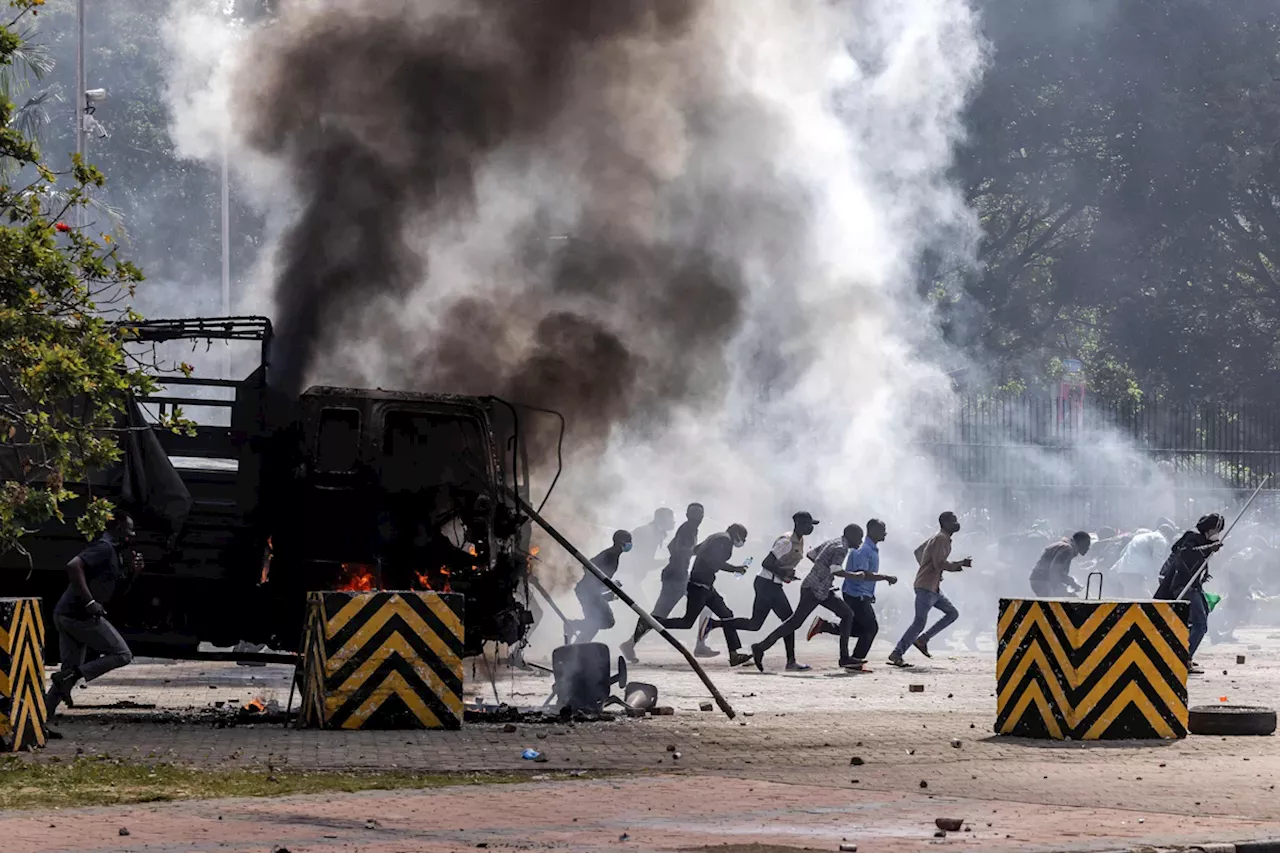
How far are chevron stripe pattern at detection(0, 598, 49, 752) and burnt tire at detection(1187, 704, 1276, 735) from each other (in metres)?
6.70

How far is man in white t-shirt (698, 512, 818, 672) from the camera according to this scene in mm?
17922

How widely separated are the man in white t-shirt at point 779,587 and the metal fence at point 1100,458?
1023 centimetres

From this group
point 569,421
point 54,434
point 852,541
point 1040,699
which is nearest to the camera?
point 54,434

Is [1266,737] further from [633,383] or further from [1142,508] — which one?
[1142,508]

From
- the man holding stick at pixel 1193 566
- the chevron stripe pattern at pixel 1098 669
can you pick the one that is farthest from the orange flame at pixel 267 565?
the man holding stick at pixel 1193 566

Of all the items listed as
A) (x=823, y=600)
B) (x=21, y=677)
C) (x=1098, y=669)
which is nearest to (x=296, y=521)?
(x=21, y=677)

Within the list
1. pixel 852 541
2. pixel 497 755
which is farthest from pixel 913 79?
pixel 497 755

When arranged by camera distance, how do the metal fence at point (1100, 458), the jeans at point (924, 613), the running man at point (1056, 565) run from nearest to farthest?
the jeans at point (924, 613), the running man at point (1056, 565), the metal fence at point (1100, 458)

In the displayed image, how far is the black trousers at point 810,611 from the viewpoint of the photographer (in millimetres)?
17438

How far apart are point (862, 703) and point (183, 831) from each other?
300 inches

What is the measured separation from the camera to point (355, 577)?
12.7 m

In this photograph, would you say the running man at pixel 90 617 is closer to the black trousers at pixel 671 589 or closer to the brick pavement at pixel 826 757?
the brick pavement at pixel 826 757

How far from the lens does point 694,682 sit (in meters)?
15.9

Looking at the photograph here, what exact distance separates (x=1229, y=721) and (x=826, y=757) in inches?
113
